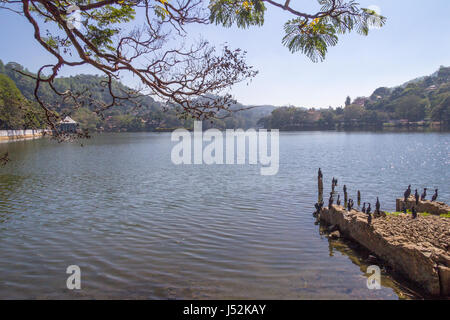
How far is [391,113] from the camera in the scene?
114438 mm

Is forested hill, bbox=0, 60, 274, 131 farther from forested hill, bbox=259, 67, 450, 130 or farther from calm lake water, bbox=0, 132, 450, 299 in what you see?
forested hill, bbox=259, 67, 450, 130

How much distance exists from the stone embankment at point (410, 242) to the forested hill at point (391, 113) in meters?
93.1

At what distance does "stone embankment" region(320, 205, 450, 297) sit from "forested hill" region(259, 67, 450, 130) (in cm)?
9308

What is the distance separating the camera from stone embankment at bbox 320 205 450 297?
6156 mm

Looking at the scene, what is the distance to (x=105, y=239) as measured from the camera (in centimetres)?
977

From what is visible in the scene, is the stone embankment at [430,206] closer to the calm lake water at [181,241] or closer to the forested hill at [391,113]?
the calm lake water at [181,241]

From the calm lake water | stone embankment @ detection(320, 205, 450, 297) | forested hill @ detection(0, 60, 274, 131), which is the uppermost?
forested hill @ detection(0, 60, 274, 131)

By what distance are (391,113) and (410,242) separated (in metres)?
121

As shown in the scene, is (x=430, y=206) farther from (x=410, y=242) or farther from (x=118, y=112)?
(x=118, y=112)

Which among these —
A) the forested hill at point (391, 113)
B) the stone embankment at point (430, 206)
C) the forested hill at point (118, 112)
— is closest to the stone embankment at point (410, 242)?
the stone embankment at point (430, 206)

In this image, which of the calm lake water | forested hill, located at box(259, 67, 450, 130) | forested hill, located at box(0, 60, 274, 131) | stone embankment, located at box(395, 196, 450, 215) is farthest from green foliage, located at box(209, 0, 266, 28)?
forested hill, located at box(259, 67, 450, 130)
